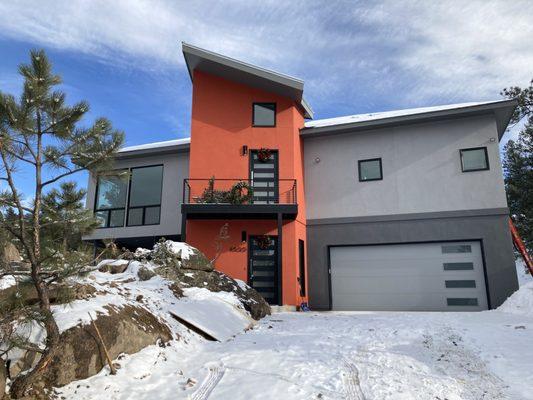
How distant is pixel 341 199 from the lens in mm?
14281

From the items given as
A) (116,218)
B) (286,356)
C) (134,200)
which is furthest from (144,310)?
(116,218)

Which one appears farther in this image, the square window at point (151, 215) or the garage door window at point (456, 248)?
the square window at point (151, 215)

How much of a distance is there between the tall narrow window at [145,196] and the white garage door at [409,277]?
674cm

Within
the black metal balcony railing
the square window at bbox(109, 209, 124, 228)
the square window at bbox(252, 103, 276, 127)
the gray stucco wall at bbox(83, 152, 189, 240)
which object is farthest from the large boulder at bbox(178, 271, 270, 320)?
the square window at bbox(109, 209, 124, 228)

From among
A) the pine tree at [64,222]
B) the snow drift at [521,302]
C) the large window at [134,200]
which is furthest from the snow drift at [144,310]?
the snow drift at [521,302]

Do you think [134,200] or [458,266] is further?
[134,200]

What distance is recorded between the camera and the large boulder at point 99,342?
4.48 meters

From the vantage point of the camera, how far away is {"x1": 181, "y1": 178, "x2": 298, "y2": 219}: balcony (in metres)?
12.7

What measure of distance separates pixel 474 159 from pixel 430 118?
1853 millimetres

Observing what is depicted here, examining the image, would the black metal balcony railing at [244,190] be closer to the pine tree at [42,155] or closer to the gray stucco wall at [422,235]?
the gray stucco wall at [422,235]

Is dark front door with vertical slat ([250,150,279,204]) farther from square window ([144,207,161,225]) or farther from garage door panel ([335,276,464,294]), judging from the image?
square window ([144,207,161,225])

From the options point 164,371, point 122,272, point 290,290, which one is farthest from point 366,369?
point 290,290

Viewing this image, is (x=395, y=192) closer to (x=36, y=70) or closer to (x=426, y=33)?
(x=426, y=33)

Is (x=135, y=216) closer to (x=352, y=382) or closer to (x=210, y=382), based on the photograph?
(x=210, y=382)
